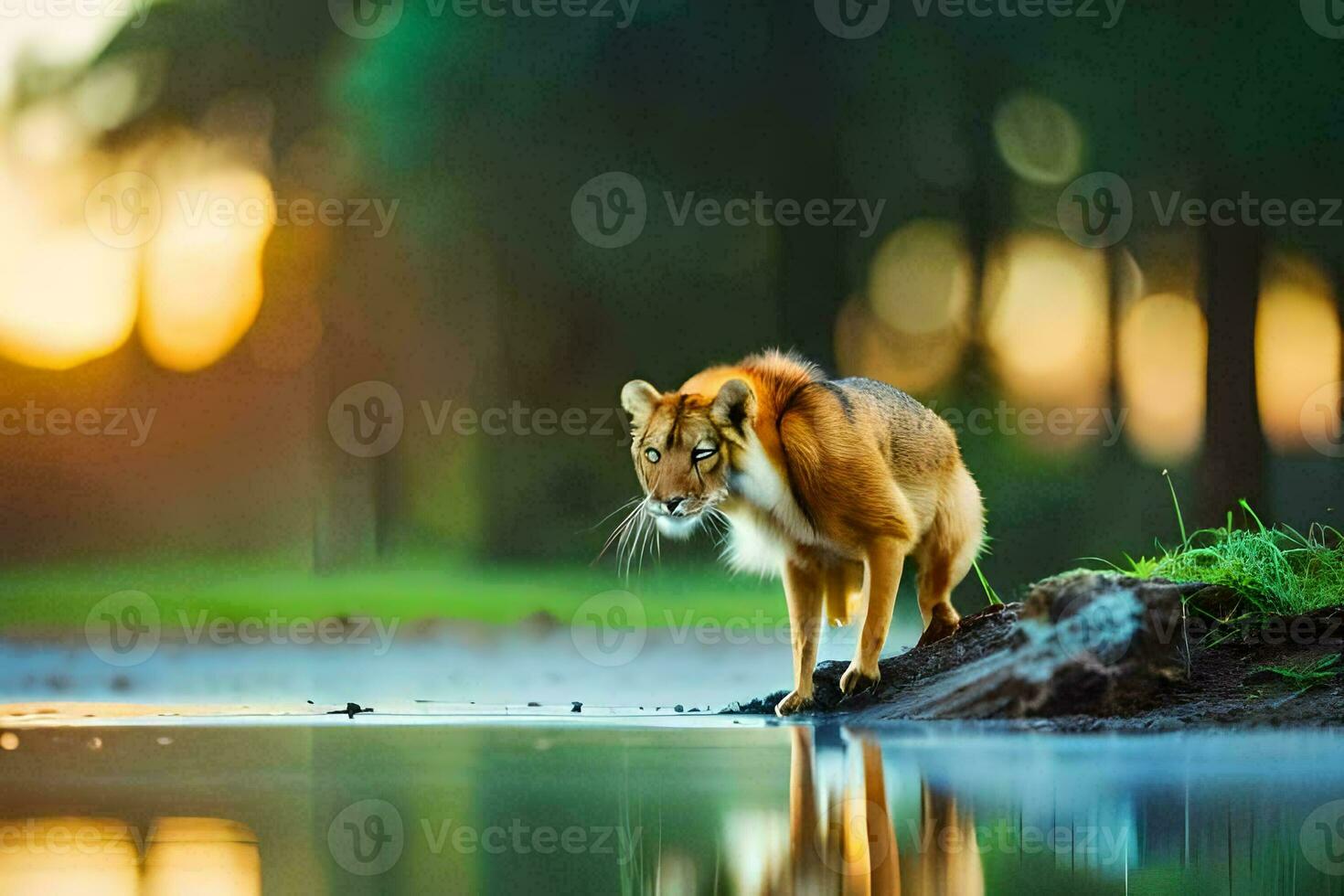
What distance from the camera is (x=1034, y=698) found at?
5.04 metres

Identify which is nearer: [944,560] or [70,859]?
[70,859]

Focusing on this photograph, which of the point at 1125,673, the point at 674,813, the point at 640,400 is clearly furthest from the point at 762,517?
the point at 674,813

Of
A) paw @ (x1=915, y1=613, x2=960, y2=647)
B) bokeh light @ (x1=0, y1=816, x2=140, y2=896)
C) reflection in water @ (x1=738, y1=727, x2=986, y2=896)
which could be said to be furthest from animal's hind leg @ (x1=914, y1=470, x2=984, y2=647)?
bokeh light @ (x1=0, y1=816, x2=140, y2=896)

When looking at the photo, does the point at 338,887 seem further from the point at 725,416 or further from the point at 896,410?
the point at 896,410

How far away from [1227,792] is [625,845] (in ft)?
5.27

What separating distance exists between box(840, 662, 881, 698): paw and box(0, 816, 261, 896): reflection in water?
105 inches

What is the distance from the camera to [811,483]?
5.35 meters

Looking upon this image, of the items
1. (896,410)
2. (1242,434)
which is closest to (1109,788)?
(896,410)

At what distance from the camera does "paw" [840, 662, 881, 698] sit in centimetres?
555

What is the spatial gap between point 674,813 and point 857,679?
6.93 ft

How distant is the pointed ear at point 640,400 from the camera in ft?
17.1

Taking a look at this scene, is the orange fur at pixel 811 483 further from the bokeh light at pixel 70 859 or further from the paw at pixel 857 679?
the bokeh light at pixel 70 859

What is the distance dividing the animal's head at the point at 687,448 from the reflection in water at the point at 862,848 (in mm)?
1290

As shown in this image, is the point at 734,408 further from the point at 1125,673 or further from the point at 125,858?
the point at 125,858
